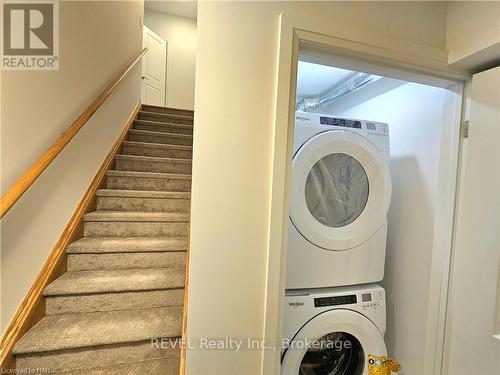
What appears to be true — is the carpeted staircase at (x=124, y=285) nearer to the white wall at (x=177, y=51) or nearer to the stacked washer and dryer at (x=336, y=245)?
the stacked washer and dryer at (x=336, y=245)

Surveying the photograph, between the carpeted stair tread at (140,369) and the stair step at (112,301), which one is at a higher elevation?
the stair step at (112,301)

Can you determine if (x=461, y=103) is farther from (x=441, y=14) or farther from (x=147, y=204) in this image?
(x=147, y=204)

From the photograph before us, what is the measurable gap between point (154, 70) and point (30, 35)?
3108 mm

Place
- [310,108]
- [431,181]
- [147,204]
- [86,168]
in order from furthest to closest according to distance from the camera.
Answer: [310,108]
[147,204]
[86,168]
[431,181]

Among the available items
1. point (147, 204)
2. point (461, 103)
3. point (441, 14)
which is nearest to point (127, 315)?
point (147, 204)

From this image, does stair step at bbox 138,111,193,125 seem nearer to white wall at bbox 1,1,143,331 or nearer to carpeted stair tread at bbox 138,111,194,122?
carpeted stair tread at bbox 138,111,194,122

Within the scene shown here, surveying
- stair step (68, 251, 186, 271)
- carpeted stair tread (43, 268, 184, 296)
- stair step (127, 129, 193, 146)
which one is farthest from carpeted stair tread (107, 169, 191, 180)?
carpeted stair tread (43, 268, 184, 296)

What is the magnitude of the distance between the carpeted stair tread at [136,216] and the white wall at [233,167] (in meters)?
1.15

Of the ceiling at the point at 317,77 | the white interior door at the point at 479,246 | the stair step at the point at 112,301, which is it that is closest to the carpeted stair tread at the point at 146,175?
the stair step at the point at 112,301

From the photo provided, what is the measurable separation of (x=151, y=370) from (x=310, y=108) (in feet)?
7.25

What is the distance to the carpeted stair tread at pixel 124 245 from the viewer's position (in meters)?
1.58

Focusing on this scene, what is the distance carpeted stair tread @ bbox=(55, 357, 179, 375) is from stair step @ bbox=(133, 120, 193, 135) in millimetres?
2346

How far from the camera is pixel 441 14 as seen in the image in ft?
3.36

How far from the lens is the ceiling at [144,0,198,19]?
3918 millimetres
